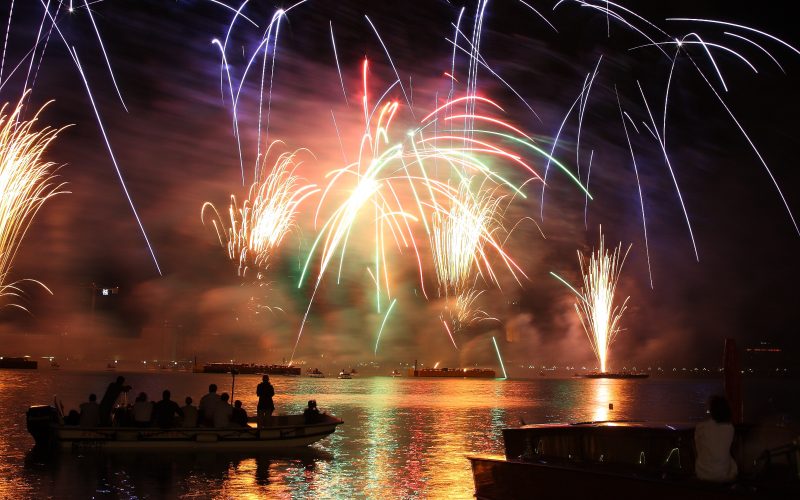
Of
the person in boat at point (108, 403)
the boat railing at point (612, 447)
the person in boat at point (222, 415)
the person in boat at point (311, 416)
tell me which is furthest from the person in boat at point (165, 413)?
the boat railing at point (612, 447)

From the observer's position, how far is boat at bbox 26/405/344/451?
81.7 ft

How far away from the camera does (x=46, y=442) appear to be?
25641mm

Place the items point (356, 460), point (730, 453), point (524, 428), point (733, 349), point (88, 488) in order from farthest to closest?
point (356, 460) < point (733, 349) < point (88, 488) < point (524, 428) < point (730, 453)

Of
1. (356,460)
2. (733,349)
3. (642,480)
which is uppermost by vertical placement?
(733,349)

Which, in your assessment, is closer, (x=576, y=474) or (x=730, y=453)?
(x=730, y=453)

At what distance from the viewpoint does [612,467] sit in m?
13.2

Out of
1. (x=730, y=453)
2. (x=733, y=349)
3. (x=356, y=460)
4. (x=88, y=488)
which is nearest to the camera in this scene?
(x=730, y=453)

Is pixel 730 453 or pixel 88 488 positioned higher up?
pixel 730 453

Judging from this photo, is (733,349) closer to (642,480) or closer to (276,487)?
(642,480)

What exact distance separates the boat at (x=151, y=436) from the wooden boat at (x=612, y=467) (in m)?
11.6

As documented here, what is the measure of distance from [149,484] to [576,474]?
11.2 metres

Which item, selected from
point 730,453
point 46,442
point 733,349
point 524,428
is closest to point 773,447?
point 730,453

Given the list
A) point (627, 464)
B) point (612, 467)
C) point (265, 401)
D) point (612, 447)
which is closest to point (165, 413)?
point (265, 401)

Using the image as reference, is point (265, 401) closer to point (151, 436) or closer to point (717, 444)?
point (151, 436)
